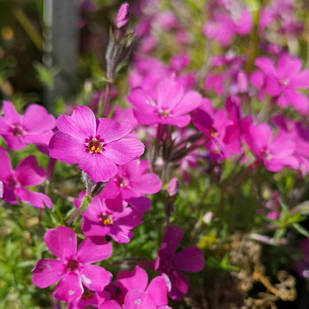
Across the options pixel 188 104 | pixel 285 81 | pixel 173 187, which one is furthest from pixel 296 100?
pixel 173 187

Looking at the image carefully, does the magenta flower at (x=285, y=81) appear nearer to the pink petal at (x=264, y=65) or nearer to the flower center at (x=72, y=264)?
the pink petal at (x=264, y=65)

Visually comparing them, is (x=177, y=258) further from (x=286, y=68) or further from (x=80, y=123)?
(x=286, y=68)

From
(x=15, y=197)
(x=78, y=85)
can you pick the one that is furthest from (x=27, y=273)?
(x=78, y=85)

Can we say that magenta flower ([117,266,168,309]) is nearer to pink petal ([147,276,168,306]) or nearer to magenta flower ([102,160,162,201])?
pink petal ([147,276,168,306])

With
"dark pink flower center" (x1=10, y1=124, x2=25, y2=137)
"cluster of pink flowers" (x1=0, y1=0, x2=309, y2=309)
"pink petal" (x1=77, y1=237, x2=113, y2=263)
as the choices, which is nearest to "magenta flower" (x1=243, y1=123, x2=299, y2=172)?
"cluster of pink flowers" (x1=0, y1=0, x2=309, y2=309)

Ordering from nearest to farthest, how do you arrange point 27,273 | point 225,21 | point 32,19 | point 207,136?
point 207,136
point 27,273
point 225,21
point 32,19

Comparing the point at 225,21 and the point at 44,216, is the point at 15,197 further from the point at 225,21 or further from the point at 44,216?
the point at 225,21
